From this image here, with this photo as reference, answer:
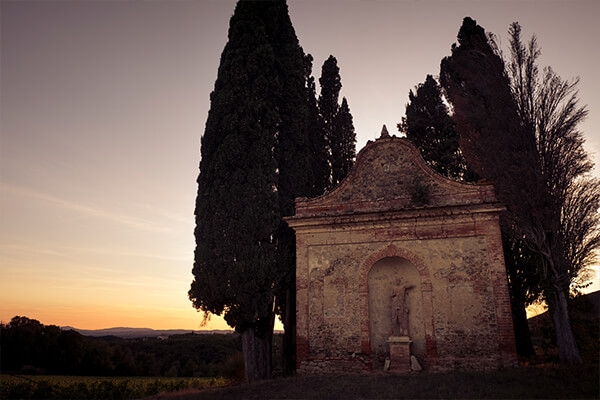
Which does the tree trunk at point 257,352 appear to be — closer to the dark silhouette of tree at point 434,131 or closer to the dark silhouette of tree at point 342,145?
the dark silhouette of tree at point 342,145

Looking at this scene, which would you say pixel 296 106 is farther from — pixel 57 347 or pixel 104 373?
pixel 104 373

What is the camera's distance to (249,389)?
11016 mm

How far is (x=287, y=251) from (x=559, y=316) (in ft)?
29.9

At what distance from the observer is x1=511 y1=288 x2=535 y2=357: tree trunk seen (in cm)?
1594

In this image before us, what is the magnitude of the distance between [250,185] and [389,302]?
633cm

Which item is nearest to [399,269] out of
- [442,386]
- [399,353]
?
[399,353]

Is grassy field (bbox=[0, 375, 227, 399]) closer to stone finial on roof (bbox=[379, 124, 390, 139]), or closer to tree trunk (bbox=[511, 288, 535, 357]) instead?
tree trunk (bbox=[511, 288, 535, 357])

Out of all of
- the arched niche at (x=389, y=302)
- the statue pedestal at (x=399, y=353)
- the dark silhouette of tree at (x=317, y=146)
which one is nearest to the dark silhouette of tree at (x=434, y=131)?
the dark silhouette of tree at (x=317, y=146)

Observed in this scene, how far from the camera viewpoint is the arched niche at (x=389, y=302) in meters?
12.7

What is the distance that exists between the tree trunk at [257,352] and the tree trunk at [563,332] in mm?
9688

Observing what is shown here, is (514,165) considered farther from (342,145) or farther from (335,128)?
(335,128)

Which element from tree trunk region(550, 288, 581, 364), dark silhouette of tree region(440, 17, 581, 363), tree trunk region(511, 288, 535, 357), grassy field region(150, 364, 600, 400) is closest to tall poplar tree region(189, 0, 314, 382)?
grassy field region(150, 364, 600, 400)

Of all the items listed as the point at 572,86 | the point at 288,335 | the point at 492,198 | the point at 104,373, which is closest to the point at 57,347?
the point at 104,373

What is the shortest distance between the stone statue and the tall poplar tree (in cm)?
413
